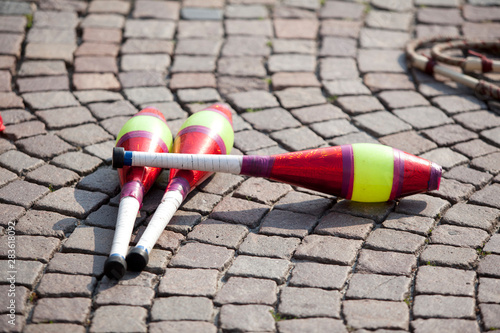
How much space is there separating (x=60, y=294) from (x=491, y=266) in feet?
6.53

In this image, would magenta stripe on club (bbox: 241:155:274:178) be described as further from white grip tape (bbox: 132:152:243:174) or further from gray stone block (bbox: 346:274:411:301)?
gray stone block (bbox: 346:274:411:301)

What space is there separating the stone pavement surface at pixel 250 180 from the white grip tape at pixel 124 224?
149 mm

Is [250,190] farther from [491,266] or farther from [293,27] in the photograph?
[293,27]

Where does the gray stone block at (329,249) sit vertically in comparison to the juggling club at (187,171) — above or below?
below

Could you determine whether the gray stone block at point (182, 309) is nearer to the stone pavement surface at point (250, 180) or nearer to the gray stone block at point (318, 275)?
the stone pavement surface at point (250, 180)

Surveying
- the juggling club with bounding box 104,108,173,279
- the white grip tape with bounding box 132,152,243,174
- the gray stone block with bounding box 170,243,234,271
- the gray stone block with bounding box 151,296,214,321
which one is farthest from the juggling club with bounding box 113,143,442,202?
the gray stone block with bounding box 151,296,214,321

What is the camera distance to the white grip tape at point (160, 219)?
2.59 m

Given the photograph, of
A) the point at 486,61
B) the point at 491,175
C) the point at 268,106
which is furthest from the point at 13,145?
the point at 486,61

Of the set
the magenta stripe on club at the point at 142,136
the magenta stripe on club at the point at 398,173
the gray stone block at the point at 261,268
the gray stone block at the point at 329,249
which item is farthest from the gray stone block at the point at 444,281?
the magenta stripe on club at the point at 142,136

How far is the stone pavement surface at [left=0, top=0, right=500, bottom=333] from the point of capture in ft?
8.02

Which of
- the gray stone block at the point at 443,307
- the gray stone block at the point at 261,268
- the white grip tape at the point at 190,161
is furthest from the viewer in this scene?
the white grip tape at the point at 190,161

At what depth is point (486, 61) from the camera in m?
4.41

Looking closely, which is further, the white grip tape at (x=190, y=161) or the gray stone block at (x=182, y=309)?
the white grip tape at (x=190, y=161)

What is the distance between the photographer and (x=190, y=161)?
2953 millimetres
